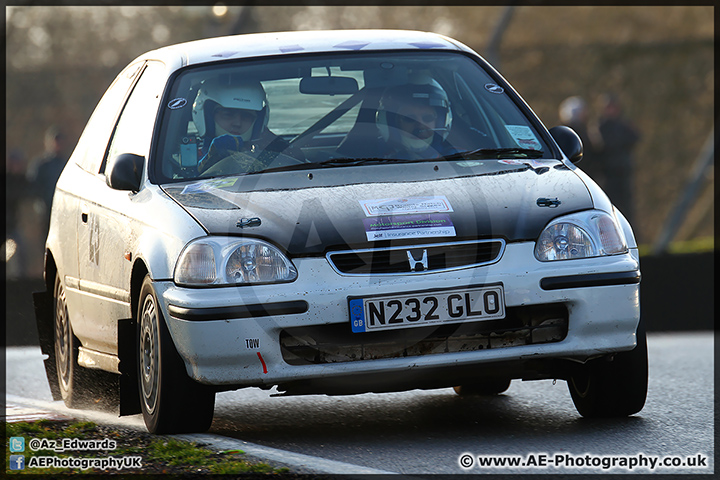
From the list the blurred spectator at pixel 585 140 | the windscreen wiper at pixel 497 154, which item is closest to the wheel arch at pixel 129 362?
the windscreen wiper at pixel 497 154

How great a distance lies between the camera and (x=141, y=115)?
676 cm

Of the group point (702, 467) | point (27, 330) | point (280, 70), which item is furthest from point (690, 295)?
point (702, 467)

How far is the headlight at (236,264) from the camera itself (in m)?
5.31

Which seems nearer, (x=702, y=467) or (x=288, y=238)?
(x=702, y=467)

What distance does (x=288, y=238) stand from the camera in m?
5.34

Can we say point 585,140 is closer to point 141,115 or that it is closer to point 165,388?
point 141,115

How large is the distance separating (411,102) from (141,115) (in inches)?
53.5

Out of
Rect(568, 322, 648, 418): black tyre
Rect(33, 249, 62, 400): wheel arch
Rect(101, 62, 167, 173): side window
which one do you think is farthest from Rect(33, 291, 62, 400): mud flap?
Rect(568, 322, 648, 418): black tyre

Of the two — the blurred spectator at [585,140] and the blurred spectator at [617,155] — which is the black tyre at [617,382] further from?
the blurred spectator at [617,155]

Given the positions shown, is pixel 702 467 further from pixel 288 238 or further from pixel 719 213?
pixel 719 213

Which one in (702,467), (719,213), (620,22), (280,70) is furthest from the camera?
(620,22)

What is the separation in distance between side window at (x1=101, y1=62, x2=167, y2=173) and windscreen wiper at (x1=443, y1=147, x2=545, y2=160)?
1456 mm

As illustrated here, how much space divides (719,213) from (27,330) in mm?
8700

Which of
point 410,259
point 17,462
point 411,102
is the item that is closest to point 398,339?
point 410,259
